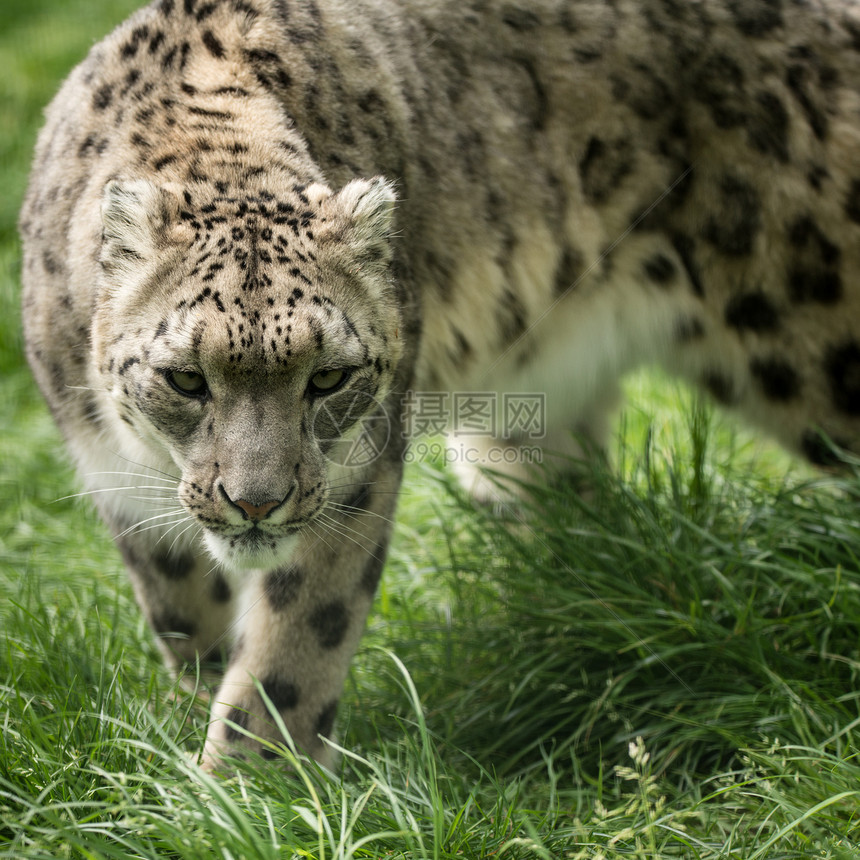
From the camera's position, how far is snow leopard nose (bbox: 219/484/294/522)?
334 centimetres

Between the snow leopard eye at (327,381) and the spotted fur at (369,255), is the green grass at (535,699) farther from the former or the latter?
the snow leopard eye at (327,381)

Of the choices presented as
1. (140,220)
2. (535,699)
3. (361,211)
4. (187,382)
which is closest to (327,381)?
(187,382)

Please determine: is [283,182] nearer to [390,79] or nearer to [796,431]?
[390,79]

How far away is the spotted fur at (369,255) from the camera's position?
11.2 feet

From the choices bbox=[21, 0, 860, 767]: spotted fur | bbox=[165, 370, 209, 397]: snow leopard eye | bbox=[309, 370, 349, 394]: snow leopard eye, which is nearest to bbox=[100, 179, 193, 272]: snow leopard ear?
bbox=[21, 0, 860, 767]: spotted fur

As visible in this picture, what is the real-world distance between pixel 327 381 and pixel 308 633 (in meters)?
1.08

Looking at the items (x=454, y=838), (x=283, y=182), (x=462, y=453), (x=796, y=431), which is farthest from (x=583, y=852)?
(x=462, y=453)

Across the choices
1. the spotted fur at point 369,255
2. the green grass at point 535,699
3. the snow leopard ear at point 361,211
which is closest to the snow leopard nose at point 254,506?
the spotted fur at point 369,255

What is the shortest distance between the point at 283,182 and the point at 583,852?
2318 mm

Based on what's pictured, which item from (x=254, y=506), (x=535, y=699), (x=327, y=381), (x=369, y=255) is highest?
(x=369, y=255)

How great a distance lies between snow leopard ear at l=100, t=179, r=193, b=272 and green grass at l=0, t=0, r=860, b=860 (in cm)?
150

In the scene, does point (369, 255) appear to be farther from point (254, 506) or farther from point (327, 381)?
point (254, 506)

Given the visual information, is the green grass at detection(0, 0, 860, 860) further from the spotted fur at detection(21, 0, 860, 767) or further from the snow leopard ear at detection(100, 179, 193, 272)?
the snow leopard ear at detection(100, 179, 193, 272)

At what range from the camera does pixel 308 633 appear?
401cm
